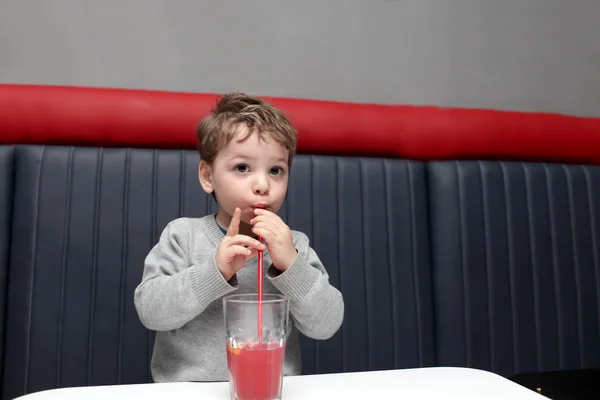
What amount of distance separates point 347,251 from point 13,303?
78 cm

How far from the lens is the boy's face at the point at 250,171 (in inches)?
33.2

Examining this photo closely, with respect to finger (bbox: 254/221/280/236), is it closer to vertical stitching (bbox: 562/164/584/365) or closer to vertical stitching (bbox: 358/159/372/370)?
vertical stitching (bbox: 358/159/372/370)

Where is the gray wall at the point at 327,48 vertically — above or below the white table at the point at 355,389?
above

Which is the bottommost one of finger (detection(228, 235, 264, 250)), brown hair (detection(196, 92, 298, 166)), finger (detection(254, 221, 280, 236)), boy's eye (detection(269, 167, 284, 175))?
finger (detection(228, 235, 264, 250))

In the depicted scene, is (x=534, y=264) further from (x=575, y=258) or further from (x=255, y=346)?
(x=255, y=346)

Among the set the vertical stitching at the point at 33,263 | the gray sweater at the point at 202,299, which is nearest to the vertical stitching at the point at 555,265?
the gray sweater at the point at 202,299

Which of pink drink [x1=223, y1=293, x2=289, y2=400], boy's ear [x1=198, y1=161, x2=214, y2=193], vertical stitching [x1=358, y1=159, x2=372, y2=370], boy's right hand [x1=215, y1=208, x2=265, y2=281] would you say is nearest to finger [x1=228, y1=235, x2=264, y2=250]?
boy's right hand [x1=215, y1=208, x2=265, y2=281]

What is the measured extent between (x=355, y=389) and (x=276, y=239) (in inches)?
9.4

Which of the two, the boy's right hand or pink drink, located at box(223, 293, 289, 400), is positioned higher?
the boy's right hand

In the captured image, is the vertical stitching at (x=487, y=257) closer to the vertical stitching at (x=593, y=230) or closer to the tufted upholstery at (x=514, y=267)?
the tufted upholstery at (x=514, y=267)

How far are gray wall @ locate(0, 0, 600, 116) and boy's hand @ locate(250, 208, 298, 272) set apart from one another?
86 centimetres

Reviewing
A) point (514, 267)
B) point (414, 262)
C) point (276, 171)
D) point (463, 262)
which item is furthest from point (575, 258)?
point (276, 171)

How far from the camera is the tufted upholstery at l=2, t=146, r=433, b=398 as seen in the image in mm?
1201

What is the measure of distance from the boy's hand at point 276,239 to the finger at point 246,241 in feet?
0.12
